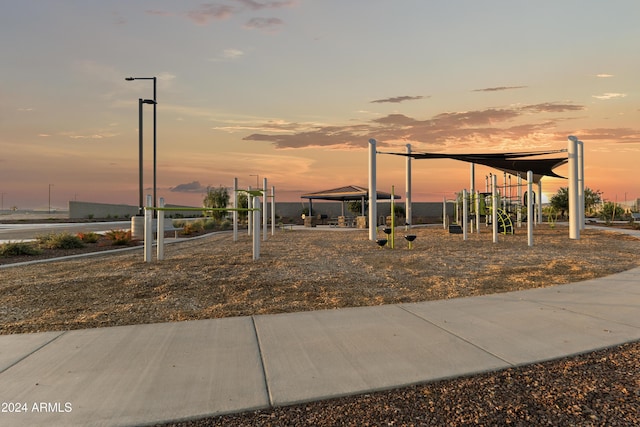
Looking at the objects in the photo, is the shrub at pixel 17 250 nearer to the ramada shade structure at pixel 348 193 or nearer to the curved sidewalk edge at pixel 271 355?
the curved sidewalk edge at pixel 271 355

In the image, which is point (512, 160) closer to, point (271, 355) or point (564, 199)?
point (271, 355)

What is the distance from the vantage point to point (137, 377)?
3.31 m

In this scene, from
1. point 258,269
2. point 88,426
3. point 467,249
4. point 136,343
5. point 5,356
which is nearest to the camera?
point 88,426

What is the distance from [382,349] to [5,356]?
11.9ft

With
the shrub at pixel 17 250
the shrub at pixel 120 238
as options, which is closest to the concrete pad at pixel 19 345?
the shrub at pixel 17 250

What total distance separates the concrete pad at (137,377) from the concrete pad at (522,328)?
2.32 meters

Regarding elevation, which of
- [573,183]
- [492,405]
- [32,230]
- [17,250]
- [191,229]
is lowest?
[492,405]

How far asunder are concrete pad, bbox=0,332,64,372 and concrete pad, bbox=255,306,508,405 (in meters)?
2.25

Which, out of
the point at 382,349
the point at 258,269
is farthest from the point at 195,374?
the point at 258,269

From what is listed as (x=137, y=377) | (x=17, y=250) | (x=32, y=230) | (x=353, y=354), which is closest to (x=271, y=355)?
(x=353, y=354)

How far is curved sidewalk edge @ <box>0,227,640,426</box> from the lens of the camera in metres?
2.93

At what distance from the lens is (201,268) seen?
9.14 metres

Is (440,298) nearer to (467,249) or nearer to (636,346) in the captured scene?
(636,346)

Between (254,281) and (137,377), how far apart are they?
428 cm
